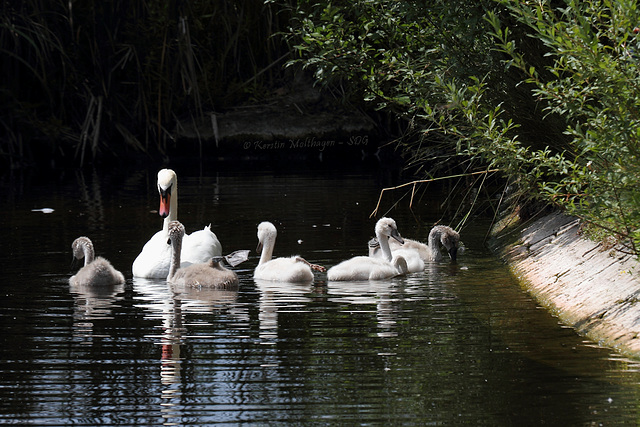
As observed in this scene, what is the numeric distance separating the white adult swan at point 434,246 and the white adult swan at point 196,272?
5.99 feet

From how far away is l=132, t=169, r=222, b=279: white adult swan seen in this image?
33.7ft

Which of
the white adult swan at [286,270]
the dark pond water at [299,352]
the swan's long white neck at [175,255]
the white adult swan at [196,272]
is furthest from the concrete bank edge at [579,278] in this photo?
the swan's long white neck at [175,255]

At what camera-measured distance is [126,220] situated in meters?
14.7

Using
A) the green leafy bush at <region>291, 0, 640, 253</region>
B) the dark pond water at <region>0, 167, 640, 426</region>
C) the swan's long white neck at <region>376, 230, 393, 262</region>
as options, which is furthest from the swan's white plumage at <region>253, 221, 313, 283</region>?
the green leafy bush at <region>291, 0, 640, 253</region>

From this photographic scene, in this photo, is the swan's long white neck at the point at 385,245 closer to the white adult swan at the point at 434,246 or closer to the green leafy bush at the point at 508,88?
the white adult swan at the point at 434,246

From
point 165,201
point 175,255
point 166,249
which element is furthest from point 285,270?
point 165,201

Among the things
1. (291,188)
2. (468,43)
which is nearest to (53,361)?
(468,43)

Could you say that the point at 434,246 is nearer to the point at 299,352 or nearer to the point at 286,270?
the point at 286,270

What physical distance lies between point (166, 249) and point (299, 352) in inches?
144

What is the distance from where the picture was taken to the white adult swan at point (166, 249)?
404 inches

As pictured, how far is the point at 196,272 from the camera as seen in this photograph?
972cm

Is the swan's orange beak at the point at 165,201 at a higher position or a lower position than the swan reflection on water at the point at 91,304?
higher

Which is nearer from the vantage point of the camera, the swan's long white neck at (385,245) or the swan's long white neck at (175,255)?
the swan's long white neck at (175,255)

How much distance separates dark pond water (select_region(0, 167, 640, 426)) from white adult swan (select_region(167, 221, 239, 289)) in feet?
0.48
